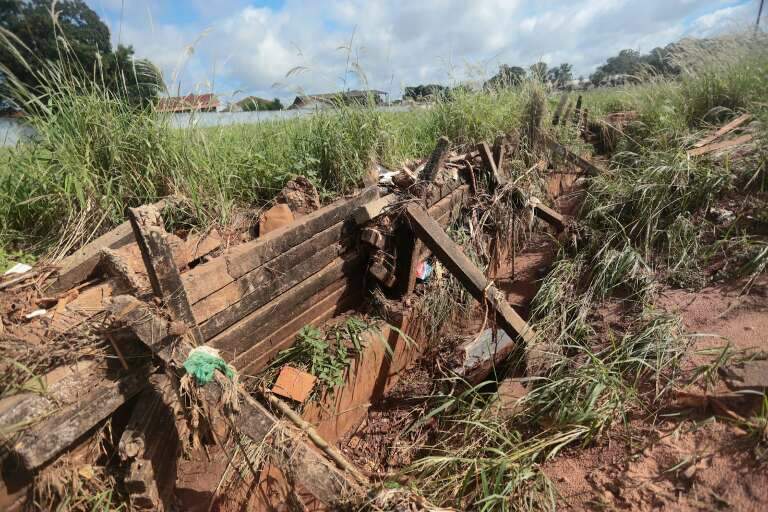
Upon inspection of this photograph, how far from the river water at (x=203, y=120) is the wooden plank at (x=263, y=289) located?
132 cm

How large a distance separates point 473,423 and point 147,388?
66.9 inches

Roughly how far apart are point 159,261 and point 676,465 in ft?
8.26

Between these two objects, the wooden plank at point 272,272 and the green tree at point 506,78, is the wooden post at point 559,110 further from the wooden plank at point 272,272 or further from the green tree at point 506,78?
the wooden plank at point 272,272

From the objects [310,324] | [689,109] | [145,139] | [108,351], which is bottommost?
[310,324]

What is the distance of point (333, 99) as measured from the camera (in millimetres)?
4074

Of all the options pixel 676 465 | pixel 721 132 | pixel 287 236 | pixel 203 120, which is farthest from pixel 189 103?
pixel 721 132

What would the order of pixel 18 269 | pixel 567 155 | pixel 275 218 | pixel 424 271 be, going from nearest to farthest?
1. pixel 18 269
2. pixel 275 218
3. pixel 424 271
4. pixel 567 155

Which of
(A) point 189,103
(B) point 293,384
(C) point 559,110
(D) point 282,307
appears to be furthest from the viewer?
(C) point 559,110

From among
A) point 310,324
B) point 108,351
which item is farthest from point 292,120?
point 108,351

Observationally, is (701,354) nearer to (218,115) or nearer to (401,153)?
(401,153)

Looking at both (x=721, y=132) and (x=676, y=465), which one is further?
(x=721, y=132)

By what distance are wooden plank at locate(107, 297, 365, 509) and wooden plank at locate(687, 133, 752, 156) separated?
423 centimetres

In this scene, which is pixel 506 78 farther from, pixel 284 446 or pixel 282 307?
pixel 284 446

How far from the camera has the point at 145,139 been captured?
2648 millimetres
